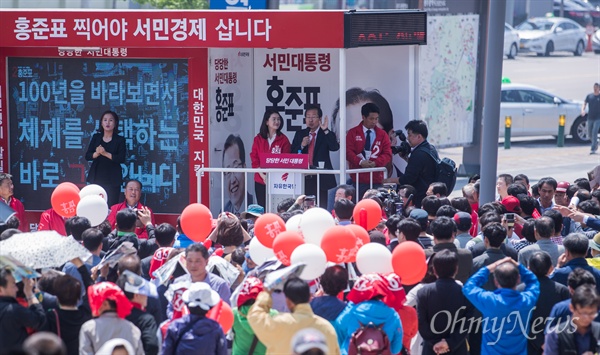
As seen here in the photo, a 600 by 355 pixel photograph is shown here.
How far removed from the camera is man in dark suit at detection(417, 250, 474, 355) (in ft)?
26.1

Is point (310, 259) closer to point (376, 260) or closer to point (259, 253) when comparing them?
point (376, 260)

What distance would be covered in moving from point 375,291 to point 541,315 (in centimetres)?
150

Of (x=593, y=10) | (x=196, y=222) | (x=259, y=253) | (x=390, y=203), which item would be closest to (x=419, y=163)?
(x=390, y=203)

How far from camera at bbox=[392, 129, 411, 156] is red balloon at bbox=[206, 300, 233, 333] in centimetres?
629

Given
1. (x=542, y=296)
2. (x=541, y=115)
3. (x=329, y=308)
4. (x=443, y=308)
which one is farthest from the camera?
(x=541, y=115)

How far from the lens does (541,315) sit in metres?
8.06

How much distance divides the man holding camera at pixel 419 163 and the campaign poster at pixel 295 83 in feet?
4.66

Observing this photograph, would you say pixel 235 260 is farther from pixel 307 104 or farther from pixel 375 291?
pixel 307 104

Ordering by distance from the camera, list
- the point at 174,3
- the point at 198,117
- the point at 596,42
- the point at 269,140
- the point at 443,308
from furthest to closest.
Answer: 1. the point at 596,42
2. the point at 174,3
3. the point at 269,140
4. the point at 198,117
5. the point at 443,308

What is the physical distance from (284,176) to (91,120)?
274cm

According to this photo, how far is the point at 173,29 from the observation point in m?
12.5

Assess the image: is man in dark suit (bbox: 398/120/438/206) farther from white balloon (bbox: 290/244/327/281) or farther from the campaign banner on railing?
white balloon (bbox: 290/244/327/281)

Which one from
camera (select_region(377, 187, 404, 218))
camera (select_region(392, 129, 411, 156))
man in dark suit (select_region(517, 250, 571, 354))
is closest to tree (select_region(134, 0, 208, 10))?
camera (select_region(392, 129, 411, 156))

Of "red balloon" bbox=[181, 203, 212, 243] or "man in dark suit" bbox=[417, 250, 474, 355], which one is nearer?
"man in dark suit" bbox=[417, 250, 474, 355]
